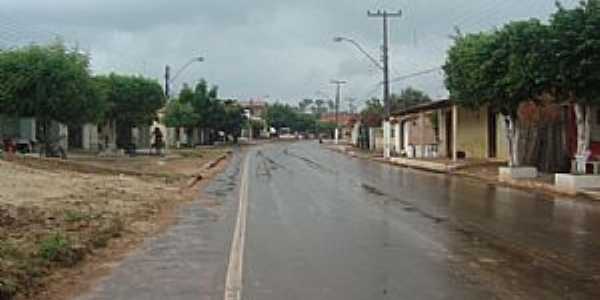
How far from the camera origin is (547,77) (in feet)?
96.1

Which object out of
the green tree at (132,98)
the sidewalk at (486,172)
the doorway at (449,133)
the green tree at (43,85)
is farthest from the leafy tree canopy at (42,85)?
the doorway at (449,133)

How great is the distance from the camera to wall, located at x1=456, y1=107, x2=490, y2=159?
5328 cm

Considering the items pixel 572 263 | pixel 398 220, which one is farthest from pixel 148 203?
pixel 572 263

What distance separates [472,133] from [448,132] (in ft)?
19.0

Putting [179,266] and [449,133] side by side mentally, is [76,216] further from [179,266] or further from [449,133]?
[449,133]

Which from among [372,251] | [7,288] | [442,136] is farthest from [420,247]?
[442,136]

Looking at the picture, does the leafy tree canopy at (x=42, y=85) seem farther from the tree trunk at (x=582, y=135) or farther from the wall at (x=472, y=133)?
the tree trunk at (x=582, y=135)

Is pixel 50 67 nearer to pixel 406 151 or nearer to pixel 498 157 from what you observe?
pixel 498 157

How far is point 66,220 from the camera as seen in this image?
59.3 feet

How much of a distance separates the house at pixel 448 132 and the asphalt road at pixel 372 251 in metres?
21.4

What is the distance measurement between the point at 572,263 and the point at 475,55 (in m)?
23.0

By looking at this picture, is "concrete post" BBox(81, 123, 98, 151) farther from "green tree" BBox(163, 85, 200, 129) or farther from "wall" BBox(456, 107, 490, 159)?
"wall" BBox(456, 107, 490, 159)

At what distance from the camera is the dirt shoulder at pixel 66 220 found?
469 inches

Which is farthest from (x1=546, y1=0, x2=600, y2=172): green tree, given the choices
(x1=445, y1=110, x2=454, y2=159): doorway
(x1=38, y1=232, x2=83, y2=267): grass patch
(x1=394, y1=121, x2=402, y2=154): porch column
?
(x1=394, y1=121, x2=402, y2=154): porch column
